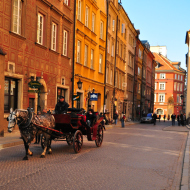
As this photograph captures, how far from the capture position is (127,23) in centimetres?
5091

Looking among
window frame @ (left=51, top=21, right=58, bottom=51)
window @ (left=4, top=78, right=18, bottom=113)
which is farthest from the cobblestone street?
window frame @ (left=51, top=21, right=58, bottom=51)

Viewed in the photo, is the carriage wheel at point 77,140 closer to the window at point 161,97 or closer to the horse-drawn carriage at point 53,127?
the horse-drawn carriage at point 53,127

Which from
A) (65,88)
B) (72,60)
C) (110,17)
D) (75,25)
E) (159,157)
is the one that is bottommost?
(159,157)

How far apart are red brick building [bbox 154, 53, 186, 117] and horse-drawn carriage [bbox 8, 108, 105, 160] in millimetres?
87382

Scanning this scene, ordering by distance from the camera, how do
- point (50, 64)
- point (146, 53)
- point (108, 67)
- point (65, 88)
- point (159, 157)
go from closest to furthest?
point (159, 157) → point (50, 64) → point (65, 88) → point (108, 67) → point (146, 53)

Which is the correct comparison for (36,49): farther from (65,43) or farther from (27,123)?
(27,123)

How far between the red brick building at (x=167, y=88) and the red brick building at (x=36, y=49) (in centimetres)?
7598

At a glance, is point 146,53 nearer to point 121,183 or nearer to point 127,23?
point 127,23

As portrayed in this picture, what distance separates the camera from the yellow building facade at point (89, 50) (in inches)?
1115

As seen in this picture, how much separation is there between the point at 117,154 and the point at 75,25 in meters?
17.2

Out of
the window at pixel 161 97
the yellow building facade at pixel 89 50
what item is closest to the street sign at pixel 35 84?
the yellow building facade at pixel 89 50

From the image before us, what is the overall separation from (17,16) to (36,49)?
2771 mm

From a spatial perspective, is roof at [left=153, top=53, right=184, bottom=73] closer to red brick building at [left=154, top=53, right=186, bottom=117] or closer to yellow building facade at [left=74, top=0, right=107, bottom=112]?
red brick building at [left=154, top=53, right=186, bottom=117]

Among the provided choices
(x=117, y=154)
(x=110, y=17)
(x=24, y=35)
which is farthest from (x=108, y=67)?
(x=117, y=154)
